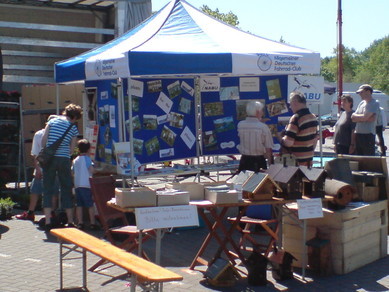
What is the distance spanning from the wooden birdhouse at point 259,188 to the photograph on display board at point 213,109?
3.93 metres

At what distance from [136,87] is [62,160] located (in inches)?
55.7

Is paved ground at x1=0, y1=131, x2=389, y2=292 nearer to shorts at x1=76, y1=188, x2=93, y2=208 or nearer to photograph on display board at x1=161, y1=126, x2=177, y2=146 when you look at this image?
shorts at x1=76, y1=188, x2=93, y2=208

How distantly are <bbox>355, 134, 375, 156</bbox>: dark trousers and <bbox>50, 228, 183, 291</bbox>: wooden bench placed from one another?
5.18 metres

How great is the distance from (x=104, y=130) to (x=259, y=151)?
2.51 meters

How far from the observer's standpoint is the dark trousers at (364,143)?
10203 mm

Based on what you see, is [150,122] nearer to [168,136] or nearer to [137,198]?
[168,136]

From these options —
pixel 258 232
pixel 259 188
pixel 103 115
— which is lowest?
pixel 258 232

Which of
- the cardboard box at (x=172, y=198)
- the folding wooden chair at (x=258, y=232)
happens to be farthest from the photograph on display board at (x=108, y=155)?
the cardboard box at (x=172, y=198)

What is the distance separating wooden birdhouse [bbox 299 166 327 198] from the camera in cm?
689

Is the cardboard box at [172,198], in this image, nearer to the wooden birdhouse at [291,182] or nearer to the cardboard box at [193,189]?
the cardboard box at [193,189]

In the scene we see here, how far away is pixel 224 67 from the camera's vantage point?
866cm

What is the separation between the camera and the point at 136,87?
943cm

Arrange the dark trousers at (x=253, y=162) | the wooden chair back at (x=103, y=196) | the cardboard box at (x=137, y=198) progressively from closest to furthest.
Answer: the cardboard box at (x=137, y=198), the wooden chair back at (x=103, y=196), the dark trousers at (x=253, y=162)

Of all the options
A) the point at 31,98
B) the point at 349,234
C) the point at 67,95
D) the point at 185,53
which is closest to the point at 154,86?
the point at 185,53
